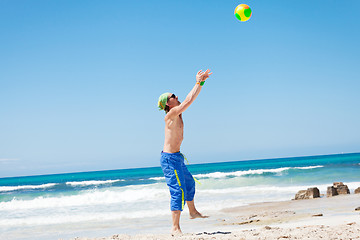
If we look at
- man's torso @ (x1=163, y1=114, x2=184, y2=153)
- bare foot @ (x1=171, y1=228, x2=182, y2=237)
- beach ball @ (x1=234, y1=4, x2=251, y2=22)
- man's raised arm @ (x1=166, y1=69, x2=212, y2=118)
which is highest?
beach ball @ (x1=234, y1=4, x2=251, y2=22)

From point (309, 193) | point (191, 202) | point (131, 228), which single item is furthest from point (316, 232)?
point (309, 193)

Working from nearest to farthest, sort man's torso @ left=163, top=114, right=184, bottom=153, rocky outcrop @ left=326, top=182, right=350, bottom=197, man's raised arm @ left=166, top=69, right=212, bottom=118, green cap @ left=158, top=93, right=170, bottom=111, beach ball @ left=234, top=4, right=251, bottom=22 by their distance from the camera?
man's raised arm @ left=166, top=69, right=212, bottom=118 < man's torso @ left=163, top=114, right=184, bottom=153 < green cap @ left=158, top=93, right=170, bottom=111 < beach ball @ left=234, top=4, right=251, bottom=22 < rocky outcrop @ left=326, top=182, right=350, bottom=197

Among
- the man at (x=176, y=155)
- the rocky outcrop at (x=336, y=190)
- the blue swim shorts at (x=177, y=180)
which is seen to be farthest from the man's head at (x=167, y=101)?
the rocky outcrop at (x=336, y=190)

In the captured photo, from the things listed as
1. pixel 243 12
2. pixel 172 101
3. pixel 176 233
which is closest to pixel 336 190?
pixel 243 12

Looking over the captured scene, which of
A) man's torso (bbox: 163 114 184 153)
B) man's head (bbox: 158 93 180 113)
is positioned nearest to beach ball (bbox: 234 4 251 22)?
man's head (bbox: 158 93 180 113)

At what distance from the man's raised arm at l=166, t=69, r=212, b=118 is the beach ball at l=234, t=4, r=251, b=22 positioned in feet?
7.34

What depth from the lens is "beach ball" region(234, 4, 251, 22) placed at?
6.32 metres

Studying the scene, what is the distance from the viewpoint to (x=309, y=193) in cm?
989

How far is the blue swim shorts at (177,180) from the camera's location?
450 centimetres

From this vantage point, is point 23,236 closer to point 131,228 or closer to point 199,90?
point 131,228

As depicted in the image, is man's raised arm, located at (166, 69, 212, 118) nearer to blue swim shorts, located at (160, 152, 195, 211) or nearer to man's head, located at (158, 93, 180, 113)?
man's head, located at (158, 93, 180, 113)

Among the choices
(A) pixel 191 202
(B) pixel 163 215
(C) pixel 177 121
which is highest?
(C) pixel 177 121

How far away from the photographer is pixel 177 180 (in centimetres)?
453

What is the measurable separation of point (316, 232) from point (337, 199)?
219 inches
